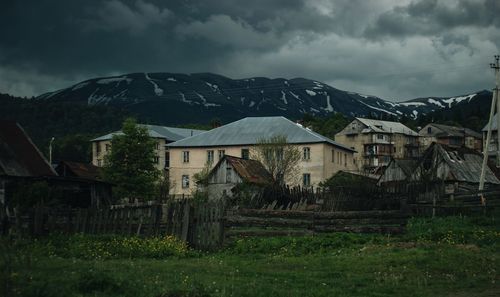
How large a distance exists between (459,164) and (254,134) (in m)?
26.8

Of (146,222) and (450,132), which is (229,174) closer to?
(146,222)

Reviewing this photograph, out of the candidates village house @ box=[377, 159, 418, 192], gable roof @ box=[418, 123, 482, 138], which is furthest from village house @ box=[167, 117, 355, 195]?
gable roof @ box=[418, 123, 482, 138]

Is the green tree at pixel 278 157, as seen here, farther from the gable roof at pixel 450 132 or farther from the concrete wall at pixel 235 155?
the gable roof at pixel 450 132

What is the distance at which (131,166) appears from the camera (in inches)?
2361

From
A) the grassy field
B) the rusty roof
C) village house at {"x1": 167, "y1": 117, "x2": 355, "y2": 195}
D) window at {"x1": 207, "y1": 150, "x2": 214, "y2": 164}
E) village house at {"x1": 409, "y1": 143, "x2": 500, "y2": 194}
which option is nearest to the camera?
the grassy field

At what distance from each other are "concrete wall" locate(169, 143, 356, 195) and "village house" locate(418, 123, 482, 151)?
6617 cm

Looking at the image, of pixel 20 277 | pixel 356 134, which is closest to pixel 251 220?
pixel 20 277

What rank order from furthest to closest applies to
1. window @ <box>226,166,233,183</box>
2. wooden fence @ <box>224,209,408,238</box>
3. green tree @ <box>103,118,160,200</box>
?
window @ <box>226,166,233,183</box> → green tree @ <box>103,118,160,200</box> → wooden fence @ <box>224,209,408,238</box>

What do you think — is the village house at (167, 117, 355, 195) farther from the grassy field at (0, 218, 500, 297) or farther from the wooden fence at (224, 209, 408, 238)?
the grassy field at (0, 218, 500, 297)

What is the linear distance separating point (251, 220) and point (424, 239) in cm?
570

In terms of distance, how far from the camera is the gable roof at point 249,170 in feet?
200

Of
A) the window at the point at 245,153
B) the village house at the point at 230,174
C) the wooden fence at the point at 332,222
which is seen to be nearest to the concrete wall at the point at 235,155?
the window at the point at 245,153

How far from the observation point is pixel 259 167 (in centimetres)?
6525

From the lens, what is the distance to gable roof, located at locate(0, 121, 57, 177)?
37656 millimetres
